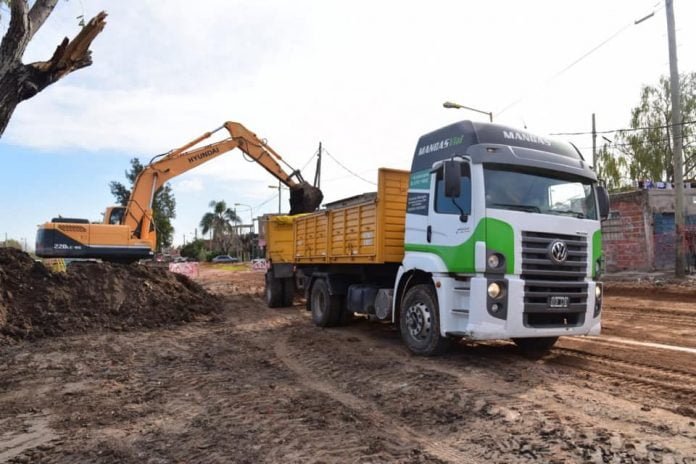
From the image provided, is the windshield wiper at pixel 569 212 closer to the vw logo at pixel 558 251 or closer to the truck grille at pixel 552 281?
the truck grille at pixel 552 281

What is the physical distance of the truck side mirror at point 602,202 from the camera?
7723mm

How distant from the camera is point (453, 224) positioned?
7.09 m

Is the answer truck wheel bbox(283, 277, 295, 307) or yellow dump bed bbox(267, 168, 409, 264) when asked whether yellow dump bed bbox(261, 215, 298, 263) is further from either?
yellow dump bed bbox(267, 168, 409, 264)

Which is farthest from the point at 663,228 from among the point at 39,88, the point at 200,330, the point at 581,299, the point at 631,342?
the point at 39,88

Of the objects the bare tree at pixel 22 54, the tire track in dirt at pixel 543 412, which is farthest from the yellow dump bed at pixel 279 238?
the bare tree at pixel 22 54

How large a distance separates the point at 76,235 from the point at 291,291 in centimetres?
608

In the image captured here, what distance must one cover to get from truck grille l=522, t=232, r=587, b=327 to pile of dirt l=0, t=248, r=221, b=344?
8387 millimetres

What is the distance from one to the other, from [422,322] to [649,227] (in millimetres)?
18383

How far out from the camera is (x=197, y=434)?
4672mm

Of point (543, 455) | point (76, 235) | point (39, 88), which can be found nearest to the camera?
point (543, 455)

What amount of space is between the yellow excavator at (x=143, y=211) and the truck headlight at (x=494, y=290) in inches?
415

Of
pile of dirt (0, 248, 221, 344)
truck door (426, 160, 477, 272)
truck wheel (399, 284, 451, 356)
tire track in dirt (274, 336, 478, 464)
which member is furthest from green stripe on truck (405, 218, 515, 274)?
pile of dirt (0, 248, 221, 344)

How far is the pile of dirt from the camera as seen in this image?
34.1ft

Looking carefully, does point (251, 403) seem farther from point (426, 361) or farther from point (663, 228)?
point (663, 228)
